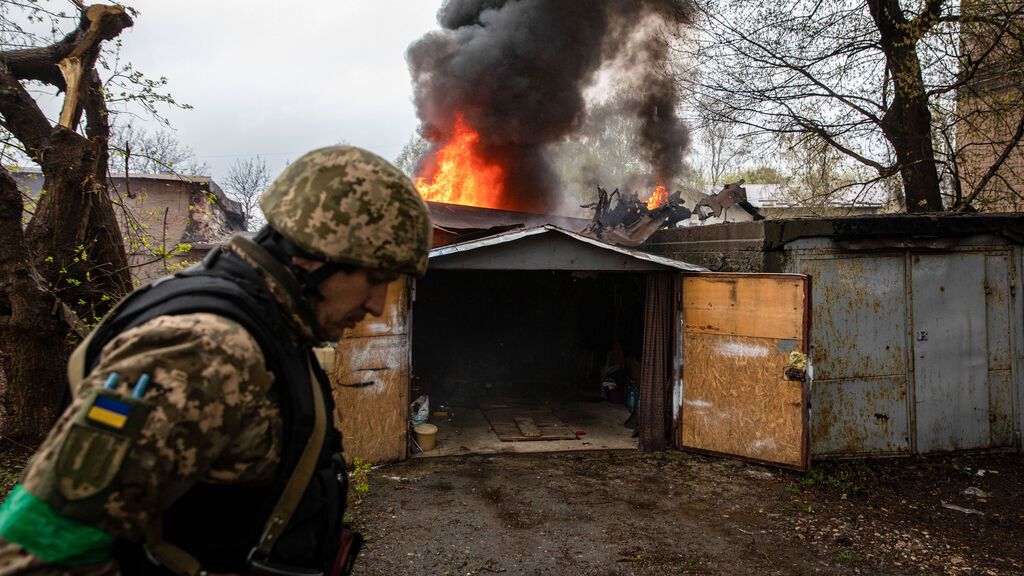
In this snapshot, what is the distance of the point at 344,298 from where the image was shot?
158 centimetres

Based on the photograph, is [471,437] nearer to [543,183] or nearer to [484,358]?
[484,358]

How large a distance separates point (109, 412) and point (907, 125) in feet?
41.4

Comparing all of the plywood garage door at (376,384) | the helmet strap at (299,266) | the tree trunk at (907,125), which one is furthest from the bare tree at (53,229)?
the tree trunk at (907,125)

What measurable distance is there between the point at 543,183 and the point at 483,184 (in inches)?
67.3

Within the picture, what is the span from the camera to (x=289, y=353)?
1382mm

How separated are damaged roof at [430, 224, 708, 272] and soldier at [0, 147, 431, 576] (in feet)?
19.1

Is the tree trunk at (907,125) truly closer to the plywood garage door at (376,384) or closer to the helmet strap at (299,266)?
the plywood garage door at (376,384)

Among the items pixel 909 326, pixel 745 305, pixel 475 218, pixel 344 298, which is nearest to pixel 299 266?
pixel 344 298

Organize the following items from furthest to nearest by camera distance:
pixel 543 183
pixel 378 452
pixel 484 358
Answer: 1. pixel 543 183
2. pixel 484 358
3. pixel 378 452

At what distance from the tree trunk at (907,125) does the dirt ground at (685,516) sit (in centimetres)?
498

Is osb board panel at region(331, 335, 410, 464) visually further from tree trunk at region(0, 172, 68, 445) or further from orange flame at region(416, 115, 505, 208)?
orange flame at region(416, 115, 505, 208)

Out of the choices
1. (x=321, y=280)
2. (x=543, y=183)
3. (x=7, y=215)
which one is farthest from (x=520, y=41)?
(x=321, y=280)

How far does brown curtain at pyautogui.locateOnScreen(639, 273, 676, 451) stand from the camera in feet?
26.8

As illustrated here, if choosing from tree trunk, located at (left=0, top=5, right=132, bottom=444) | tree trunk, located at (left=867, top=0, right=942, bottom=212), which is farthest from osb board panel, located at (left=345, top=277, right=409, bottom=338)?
tree trunk, located at (left=867, top=0, right=942, bottom=212)
